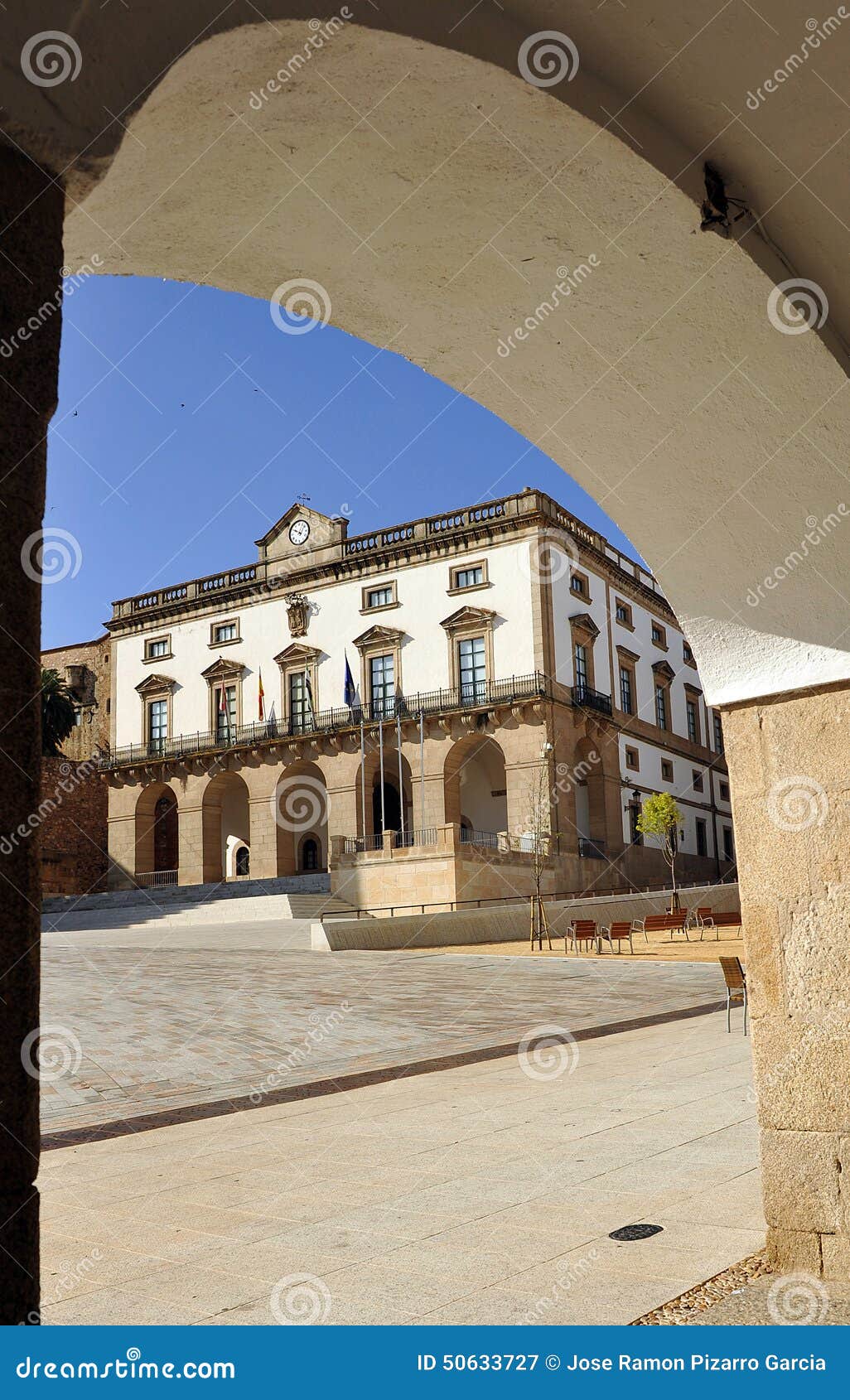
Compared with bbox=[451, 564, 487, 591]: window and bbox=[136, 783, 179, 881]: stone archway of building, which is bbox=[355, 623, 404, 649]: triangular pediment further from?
bbox=[136, 783, 179, 881]: stone archway of building

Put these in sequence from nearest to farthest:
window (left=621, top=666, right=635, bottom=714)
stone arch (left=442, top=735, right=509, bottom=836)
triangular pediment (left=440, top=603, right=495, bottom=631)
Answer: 1. stone arch (left=442, top=735, right=509, bottom=836)
2. triangular pediment (left=440, top=603, right=495, bottom=631)
3. window (left=621, top=666, right=635, bottom=714)

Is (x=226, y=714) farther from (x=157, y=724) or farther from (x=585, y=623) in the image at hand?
(x=585, y=623)

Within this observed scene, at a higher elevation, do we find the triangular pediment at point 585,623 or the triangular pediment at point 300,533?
the triangular pediment at point 300,533

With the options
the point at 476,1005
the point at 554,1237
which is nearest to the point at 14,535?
the point at 554,1237

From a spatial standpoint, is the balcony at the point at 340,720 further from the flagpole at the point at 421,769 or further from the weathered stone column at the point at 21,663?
the weathered stone column at the point at 21,663

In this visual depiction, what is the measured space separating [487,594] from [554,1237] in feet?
113

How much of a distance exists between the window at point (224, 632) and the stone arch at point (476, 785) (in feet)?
36.5

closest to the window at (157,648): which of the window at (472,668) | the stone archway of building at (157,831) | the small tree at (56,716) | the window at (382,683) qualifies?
the small tree at (56,716)

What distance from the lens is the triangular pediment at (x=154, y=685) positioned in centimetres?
4522

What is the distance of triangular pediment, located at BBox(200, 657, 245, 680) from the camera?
43094 mm

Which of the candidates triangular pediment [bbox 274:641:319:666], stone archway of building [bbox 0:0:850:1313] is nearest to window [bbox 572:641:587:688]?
triangular pediment [bbox 274:641:319:666]

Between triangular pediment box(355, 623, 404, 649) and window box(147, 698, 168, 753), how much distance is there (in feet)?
31.7

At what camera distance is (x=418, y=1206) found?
4238mm

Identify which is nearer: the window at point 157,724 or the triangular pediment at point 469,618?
the triangular pediment at point 469,618
